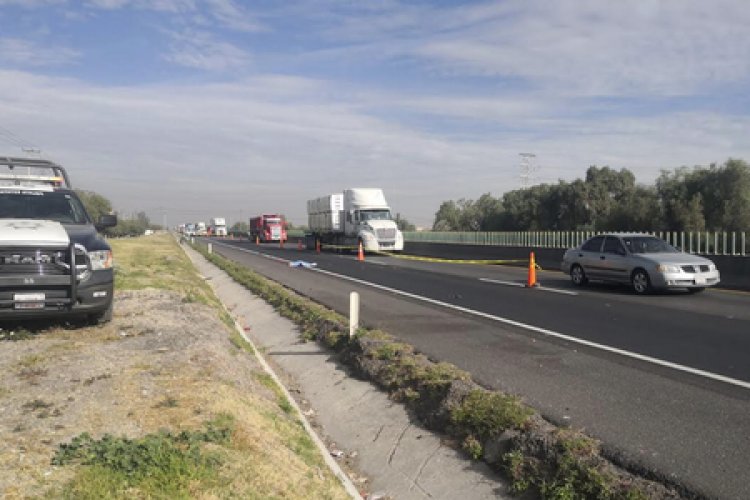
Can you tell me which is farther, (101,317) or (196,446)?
(101,317)

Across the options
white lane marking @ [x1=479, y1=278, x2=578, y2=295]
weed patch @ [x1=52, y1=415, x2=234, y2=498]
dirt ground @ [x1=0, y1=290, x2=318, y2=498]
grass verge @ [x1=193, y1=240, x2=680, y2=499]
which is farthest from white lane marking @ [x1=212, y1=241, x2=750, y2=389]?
weed patch @ [x1=52, y1=415, x2=234, y2=498]

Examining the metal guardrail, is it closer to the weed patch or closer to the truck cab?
the truck cab

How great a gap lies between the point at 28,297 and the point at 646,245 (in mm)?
13997

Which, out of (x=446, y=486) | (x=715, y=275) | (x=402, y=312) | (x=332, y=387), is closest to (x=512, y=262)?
(x=715, y=275)

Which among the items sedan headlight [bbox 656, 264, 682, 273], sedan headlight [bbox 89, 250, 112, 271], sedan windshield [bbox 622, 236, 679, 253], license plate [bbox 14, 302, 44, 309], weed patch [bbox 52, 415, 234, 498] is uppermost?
sedan headlight [bbox 89, 250, 112, 271]

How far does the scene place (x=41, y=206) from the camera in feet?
31.4

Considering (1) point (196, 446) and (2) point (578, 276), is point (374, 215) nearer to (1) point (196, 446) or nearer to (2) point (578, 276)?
(2) point (578, 276)

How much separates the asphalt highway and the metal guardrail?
315 cm

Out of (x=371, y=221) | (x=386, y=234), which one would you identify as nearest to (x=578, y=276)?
(x=386, y=234)

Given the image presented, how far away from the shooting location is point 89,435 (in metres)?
4.77

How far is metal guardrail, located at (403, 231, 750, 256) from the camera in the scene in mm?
18672

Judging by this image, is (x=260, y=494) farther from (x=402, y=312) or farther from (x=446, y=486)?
(x=402, y=312)

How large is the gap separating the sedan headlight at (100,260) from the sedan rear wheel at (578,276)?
42.0 ft

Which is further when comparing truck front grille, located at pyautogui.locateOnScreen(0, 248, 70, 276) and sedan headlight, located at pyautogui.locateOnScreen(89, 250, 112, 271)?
sedan headlight, located at pyautogui.locateOnScreen(89, 250, 112, 271)
